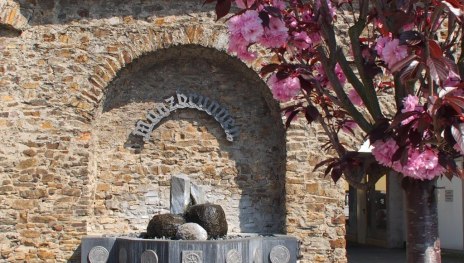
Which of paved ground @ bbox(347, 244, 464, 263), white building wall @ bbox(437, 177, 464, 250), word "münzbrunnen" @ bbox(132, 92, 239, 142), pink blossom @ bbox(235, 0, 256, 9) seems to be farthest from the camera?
white building wall @ bbox(437, 177, 464, 250)

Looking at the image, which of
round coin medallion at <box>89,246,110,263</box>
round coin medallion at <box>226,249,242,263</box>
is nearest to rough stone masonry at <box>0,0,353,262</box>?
round coin medallion at <box>89,246,110,263</box>

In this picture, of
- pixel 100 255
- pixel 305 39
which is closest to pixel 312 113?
pixel 305 39

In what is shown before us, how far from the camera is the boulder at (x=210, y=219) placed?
622 cm

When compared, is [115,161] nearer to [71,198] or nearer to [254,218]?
[71,198]

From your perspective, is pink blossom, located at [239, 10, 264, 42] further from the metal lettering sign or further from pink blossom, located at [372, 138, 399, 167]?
the metal lettering sign

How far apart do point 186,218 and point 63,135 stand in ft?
8.40

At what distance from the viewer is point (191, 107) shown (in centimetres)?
855

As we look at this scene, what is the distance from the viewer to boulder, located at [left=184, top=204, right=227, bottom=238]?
6.22m

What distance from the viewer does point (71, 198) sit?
7.99 meters

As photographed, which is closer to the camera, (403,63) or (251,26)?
(403,63)

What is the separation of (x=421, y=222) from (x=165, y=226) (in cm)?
411

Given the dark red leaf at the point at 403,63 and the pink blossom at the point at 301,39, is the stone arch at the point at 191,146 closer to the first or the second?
the pink blossom at the point at 301,39

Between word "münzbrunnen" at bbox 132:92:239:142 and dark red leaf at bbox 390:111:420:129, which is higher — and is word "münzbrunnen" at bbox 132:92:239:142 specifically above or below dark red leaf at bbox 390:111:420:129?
above

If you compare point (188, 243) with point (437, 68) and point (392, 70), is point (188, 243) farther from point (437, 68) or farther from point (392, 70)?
point (437, 68)
